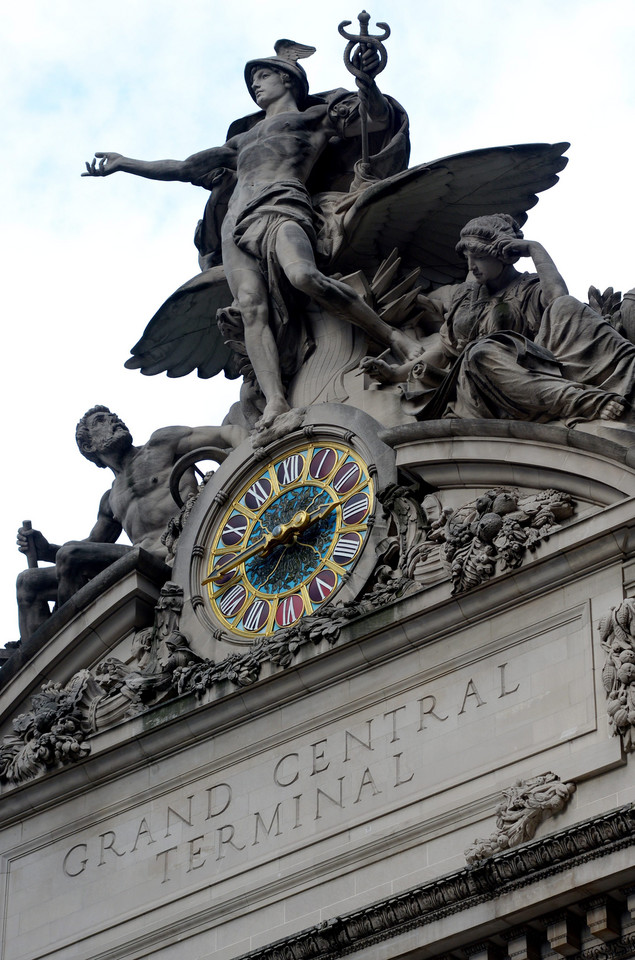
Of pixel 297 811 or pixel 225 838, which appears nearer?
pixel 297 811

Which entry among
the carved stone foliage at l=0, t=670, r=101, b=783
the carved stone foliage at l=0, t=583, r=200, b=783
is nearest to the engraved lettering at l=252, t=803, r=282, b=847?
the carved stone foliage at l=0, t=583, r=200, b=783

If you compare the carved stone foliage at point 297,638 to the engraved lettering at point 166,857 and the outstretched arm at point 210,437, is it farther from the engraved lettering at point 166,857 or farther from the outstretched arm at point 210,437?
the outstretched arm at point 210,437

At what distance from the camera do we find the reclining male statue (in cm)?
2750

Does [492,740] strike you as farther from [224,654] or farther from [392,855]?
[224,654]

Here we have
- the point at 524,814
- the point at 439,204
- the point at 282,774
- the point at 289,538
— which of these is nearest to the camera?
the point at 524,814

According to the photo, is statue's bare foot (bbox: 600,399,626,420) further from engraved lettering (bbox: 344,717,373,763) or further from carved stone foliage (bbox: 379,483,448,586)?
engraved lettering (bbox: 344,717,373,763)

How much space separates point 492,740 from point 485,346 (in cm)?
360

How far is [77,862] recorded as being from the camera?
25.3m

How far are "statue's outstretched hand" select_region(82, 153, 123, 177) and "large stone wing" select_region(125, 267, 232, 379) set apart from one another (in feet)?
5.50

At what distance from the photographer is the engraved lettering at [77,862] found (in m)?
25.2

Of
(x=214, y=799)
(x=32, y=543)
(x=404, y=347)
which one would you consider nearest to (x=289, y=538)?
(x=404, y=347)

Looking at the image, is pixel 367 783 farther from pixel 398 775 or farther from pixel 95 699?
pixel 95 699

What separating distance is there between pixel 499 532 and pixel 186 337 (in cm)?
647

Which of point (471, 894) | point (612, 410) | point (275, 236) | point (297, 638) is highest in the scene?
point (275, 236)
